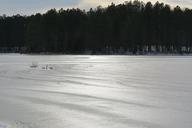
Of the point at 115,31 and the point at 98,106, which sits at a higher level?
the point at 115,31

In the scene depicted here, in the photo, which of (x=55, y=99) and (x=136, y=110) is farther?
(x=55, y=99)

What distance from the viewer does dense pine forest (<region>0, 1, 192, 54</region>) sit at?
116 meters

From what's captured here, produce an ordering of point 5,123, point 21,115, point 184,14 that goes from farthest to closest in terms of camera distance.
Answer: point 184,14
point 21,115
point 5,123

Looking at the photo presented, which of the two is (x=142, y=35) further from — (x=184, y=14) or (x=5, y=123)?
(x=5, y=123)

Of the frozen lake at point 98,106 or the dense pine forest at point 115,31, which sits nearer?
the frozen lake at point 98,106

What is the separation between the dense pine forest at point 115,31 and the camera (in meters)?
116

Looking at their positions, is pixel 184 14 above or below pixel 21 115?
above

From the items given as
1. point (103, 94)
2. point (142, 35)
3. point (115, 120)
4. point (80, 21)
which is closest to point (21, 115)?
point (115, 120)

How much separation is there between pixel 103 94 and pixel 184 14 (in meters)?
109

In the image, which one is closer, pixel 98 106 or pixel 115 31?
pixel 98 106

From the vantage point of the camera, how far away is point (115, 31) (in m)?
118

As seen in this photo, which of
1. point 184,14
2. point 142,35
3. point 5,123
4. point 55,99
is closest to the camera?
point 5,123

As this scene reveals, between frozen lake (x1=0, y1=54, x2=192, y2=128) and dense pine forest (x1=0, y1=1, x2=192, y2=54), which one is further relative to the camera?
dense pine forest (x1=0, y1=1, x2=192, y2=54)

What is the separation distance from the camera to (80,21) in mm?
124625
